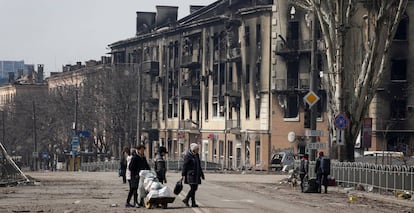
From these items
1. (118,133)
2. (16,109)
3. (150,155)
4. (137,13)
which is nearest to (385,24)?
(118,133)

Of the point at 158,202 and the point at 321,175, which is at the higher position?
the point at 321,175

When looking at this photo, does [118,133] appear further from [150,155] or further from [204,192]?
[204,192]

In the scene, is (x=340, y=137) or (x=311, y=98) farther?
(x=311, y=98)

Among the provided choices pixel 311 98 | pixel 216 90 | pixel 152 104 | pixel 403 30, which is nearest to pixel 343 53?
pixel 311 98

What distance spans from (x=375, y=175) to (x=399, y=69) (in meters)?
36.7

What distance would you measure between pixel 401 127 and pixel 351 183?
32.7m

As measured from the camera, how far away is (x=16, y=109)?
392 ft

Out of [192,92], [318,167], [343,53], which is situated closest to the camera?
[318,167]

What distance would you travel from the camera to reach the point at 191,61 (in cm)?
9431

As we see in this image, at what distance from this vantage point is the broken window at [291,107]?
7781cm

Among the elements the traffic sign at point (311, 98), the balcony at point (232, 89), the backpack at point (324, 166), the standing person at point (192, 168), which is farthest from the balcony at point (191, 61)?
the standing person at point (192, 168)

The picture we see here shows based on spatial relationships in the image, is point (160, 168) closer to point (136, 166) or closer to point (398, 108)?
Result: point (136, 166)

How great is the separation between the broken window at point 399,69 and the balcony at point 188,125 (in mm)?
26313

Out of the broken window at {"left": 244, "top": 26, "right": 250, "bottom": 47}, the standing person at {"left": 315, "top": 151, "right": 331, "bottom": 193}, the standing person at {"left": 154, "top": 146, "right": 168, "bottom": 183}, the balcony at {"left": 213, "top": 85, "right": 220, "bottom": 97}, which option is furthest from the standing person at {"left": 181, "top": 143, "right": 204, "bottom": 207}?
the balcony at {"left": 213, "top": 85, "right": 220, "bottom": 97}
